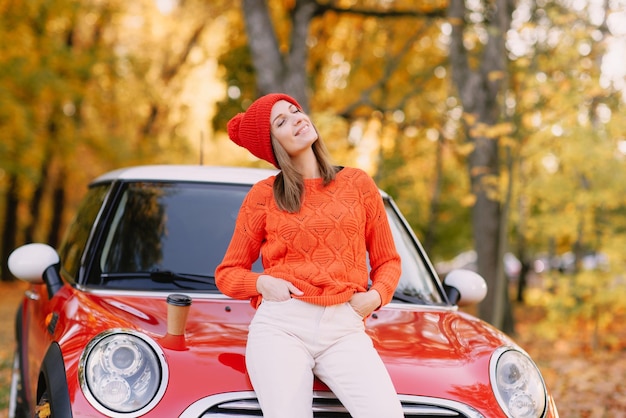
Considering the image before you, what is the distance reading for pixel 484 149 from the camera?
1037cm

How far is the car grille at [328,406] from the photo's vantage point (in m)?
2.55

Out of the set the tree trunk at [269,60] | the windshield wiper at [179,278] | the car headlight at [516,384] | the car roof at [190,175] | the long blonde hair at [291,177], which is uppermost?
the tree trunk at [269,60]

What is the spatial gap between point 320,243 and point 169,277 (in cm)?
100

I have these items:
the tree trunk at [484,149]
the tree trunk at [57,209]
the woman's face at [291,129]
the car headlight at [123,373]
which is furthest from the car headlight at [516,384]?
the tree trunk at [57,209]

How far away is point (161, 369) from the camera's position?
263 cm

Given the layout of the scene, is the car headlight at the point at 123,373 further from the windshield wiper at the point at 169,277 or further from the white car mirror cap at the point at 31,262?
the white car mirror cap at the point at 31,262

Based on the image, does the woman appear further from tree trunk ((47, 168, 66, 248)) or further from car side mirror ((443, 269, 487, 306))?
tree trunk ((47, 168, 66, 248))

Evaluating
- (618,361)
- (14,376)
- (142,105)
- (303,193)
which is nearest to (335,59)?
(142,105)

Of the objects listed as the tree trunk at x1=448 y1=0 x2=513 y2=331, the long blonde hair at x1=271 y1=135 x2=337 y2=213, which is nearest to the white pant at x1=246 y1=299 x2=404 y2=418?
the long blonde hair at x1=271 y1=135 x2=337 y2=213

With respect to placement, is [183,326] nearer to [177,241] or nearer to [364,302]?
[364,302]

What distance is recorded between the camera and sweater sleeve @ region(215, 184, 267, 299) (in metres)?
2.85

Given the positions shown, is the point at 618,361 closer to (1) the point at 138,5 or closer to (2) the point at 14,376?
(2) the point at 14,376

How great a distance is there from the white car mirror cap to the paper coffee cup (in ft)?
4.18

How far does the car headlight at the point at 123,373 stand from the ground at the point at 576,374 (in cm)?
365
